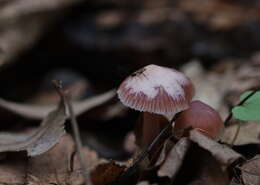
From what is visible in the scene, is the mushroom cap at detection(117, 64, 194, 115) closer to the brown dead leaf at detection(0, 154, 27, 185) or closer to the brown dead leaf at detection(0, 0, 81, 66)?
the brown dead leaf at detection(0, 154, 27, 185)

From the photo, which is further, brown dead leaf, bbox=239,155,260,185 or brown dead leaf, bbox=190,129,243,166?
brown dead leaf, bbox=239,155,260,185

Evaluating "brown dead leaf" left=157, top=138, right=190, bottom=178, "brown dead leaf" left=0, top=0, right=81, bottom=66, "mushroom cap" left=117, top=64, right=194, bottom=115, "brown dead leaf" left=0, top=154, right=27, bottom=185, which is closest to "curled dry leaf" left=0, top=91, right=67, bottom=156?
"brown dead leaf" left=0, top=154, right=27, bottom=185

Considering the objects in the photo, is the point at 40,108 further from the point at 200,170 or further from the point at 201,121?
the point at 200,170

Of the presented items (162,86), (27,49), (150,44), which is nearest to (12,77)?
(27,49)

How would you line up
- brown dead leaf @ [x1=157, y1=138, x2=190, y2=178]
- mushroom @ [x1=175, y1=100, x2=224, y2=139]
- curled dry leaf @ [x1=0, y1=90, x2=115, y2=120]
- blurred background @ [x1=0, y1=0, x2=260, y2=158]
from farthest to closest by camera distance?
1. blurred background @ [x1=0, y1=0, x2=260, y2=158]
2. curled dry leaf @ [x1=0, y1=90, x2=115, y2=120]
3. mushroom @ [x1=175, y1=100, x2=224, y2=139]
4. brown dead leaf @ [x1=157, y1=138, x2=190, y2=178]

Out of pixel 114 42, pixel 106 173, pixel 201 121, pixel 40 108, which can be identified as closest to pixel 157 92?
pixel 201 121

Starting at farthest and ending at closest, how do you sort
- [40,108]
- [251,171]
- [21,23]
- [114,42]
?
[114,42] < [21,23] < [40,108] < [251,171]

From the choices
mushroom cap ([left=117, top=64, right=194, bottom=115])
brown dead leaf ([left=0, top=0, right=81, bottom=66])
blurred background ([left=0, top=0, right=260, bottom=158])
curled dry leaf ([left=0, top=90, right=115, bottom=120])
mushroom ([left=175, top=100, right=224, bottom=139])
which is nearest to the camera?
mushroom cap ([left=117, top=64, right=194, bottom=115])
